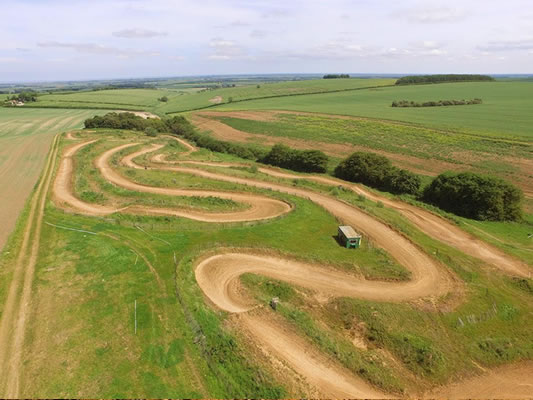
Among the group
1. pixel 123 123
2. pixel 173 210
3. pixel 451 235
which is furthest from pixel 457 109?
pixel 123 123

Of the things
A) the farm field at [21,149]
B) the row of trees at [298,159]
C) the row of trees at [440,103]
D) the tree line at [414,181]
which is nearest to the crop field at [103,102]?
the farm field at [21,149]

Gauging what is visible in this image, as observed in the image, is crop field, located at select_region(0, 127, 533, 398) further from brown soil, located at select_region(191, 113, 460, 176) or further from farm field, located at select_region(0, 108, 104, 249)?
brown soil, located at select_region(191, 113, 460, 176)

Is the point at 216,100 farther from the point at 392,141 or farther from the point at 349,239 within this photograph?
the point at 349,239

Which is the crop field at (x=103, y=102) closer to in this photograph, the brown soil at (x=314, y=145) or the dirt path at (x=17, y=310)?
the brown soil at (x=314, y=145)

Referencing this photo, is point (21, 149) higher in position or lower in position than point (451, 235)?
higher

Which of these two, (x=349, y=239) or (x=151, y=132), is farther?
(x=151, y=132)

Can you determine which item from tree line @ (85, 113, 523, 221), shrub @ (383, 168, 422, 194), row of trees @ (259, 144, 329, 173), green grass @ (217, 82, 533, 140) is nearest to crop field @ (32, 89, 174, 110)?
green grass @ (217, 82, 533, 140)

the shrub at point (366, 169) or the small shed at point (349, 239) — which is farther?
the shrub at point (366, 169)

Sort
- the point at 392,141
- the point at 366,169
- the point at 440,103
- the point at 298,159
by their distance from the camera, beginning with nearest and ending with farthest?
the point at 366,169
the point at 298,159
the point at 392,141
the point at 440,103
